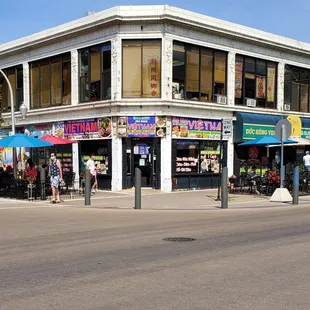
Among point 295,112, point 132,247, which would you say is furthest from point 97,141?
point 132,247

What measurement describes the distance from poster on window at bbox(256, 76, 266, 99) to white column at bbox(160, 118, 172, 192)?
7531 mm

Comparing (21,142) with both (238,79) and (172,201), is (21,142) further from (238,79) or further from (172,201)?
(238,79)

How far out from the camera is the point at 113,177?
877 inches

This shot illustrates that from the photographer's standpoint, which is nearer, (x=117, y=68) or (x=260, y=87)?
(x=117, y=68)

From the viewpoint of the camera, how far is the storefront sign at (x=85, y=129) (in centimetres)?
2269

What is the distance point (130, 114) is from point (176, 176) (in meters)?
3.84

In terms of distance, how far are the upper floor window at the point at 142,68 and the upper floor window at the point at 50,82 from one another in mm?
4677

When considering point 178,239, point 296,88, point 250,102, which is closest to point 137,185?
point 178,239

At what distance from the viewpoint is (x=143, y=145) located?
22438 mm

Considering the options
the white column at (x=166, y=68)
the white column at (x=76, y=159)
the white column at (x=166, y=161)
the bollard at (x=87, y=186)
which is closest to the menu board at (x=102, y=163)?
the white column at (x=76, y=159)

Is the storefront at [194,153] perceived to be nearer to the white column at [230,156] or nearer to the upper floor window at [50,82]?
the white column at [230,156]

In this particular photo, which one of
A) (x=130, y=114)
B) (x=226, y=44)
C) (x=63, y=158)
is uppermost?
(x=226, y=44)

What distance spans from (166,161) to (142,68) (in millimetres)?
4710

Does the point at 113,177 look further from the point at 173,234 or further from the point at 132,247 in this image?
the point at 132,247
